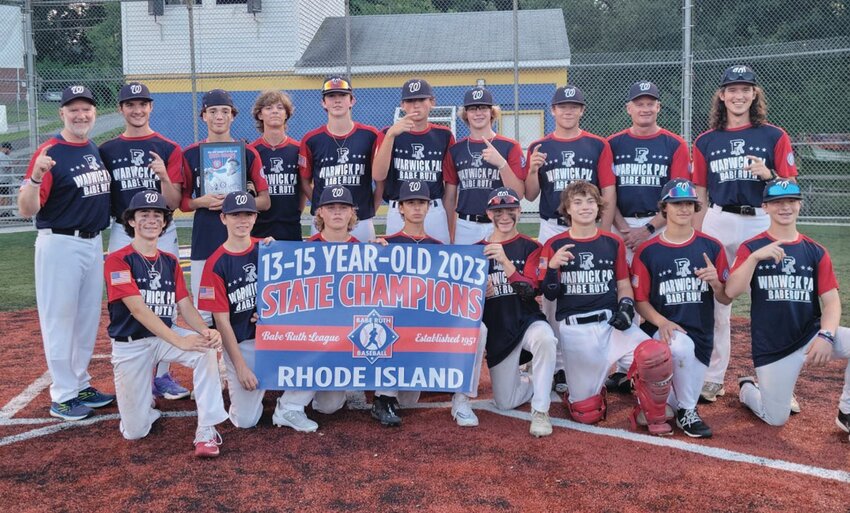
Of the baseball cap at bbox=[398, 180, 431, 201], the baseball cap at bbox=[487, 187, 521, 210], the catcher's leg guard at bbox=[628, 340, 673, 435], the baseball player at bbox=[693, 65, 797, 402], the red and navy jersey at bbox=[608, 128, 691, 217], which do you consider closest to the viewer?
the catcher's leg guard at bbox=[628, 340, 673, 435]

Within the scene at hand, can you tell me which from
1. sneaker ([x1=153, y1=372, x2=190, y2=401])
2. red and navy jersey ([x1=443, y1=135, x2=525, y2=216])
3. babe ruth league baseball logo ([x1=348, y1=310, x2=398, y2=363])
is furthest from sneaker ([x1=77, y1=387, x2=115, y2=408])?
red and navy jersey ([x1=443, y1=135, x2=525, y2=216])

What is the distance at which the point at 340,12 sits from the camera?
21094 mm

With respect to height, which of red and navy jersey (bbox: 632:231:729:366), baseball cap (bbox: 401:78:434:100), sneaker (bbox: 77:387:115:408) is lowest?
sneaker (bbox: 77:387:115:408)

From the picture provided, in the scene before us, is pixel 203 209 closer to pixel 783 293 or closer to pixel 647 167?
pixel 647 167

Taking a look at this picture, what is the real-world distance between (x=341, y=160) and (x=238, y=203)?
1.19 metres

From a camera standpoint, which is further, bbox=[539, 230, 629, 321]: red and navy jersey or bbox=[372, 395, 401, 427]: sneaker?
bbox=[539, 230, 629, 321]: red and navy jersey

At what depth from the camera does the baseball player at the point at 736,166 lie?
5.54m

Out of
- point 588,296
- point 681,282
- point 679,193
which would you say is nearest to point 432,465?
point 588,296

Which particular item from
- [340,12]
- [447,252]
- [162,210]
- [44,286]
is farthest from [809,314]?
[340,12]

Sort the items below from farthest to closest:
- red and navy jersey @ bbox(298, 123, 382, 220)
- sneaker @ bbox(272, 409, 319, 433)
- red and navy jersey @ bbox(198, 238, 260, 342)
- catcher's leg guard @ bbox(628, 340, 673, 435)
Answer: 1. red and navy jersey @ bbox(298, 123, 382, 220)
2. red and navy jersey @ bbox(198, 238, 260, 342)
3. sneaker @ bbox(272, 409, 319, 433)
4. catcher's leg guard @ bbox(628, 340, 673, 435)

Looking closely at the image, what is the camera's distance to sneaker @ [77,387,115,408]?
5480mm

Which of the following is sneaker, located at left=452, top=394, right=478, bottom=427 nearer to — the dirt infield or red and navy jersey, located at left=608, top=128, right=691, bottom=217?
the dirt infield

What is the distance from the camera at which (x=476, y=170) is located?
235 inches

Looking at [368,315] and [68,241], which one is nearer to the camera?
[368,315]
